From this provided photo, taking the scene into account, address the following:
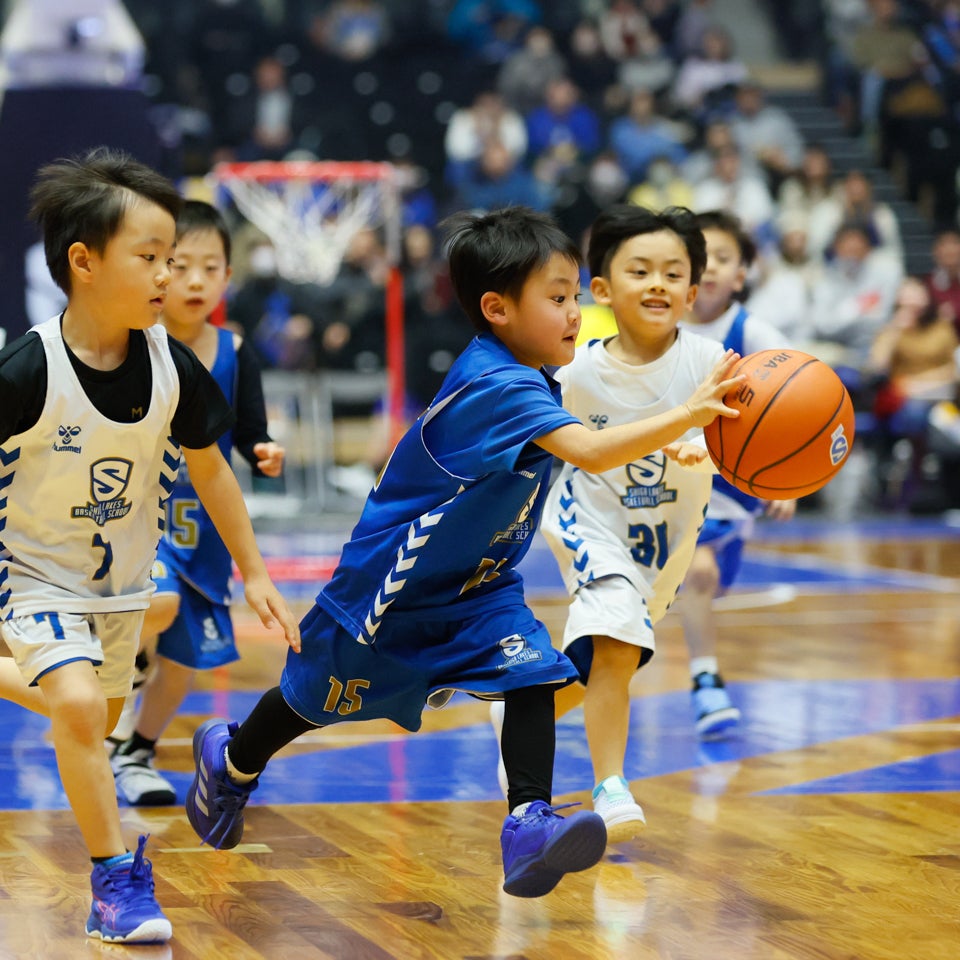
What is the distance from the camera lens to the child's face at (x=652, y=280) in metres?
3.80

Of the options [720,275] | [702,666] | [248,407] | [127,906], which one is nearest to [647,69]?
[720,275]

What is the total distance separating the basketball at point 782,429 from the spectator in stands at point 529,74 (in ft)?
38.8

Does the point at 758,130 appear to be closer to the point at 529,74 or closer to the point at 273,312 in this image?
the point at 529,74

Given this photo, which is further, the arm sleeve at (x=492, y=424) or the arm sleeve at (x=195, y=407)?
the arm sleeve at (x=195, y=407)

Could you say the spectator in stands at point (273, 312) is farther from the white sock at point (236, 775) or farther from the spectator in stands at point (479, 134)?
the white sock at point (236, 775)

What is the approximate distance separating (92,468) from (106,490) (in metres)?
0.05

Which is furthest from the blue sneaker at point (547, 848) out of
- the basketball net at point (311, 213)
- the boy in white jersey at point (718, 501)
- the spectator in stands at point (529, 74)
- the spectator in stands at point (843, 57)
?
the spectator in stands at point (843, 57)

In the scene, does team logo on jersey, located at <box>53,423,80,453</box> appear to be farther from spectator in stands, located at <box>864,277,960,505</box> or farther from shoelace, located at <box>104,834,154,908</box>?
spectator in stands, located at <box>864,277,960,505</box>

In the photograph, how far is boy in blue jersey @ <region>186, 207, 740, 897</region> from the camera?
295cm

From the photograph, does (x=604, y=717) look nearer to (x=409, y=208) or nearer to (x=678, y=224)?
(x=678, y=224)

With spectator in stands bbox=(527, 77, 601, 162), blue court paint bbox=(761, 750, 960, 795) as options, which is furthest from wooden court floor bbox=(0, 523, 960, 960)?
spectator in stands bbox=(527, 77, 601, 162)

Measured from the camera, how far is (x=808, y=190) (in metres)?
13.7

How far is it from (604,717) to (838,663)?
2666mm

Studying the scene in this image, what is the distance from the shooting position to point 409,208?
42.9 feet
